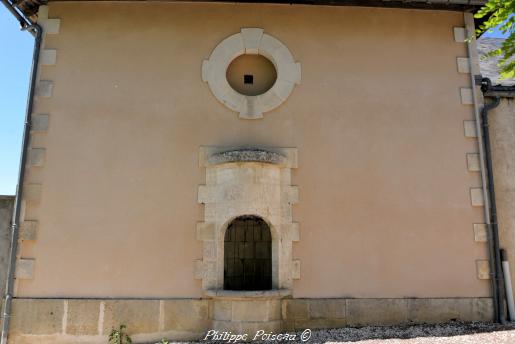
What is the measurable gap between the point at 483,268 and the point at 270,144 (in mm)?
3402

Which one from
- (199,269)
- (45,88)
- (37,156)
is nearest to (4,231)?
(37,156)

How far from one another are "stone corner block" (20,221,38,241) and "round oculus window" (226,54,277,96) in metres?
3.31

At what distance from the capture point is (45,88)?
19.2ft

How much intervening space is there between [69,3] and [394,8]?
16.0 ft

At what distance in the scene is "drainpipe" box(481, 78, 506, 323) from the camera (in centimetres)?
563

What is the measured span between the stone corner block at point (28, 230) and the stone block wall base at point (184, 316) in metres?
0.78

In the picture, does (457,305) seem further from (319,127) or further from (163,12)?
(163,12)

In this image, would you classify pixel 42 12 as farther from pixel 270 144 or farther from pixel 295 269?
pixel 295 269

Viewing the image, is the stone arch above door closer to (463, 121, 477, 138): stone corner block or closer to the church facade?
the church facade

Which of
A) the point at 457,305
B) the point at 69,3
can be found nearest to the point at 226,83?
the point at 69,3

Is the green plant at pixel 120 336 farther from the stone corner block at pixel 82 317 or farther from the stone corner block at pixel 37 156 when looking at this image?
the stone corner block at pixel 37 156

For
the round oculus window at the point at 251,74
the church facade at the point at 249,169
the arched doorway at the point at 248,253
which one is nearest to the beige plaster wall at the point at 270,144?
the church facade at the point at 249,169

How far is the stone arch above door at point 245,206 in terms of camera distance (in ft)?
17.8

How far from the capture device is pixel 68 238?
17.9 ft
